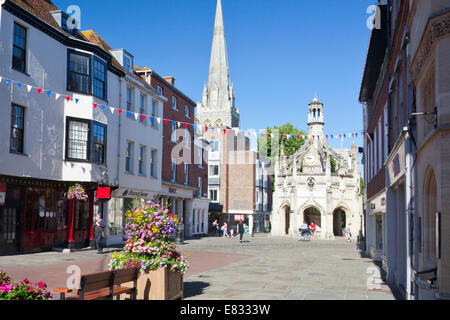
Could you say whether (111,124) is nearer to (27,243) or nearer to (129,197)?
(129,197)

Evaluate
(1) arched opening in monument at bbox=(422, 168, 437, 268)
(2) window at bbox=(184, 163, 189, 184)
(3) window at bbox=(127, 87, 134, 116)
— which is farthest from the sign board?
(2) window at bbox=(184, 163, 189, 184)

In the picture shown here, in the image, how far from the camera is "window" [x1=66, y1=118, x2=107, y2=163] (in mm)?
22984

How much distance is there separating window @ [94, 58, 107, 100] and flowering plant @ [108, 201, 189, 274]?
1562cm

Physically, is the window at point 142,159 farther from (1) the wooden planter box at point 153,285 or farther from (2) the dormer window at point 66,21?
(1) the wooden planter box at point 153,285

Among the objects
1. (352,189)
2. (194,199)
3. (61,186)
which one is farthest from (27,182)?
(352,189)

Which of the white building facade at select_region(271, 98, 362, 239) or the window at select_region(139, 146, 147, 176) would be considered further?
the white building facade at select_region(271, 98, 362, 239)

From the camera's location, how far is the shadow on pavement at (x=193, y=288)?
1111cm

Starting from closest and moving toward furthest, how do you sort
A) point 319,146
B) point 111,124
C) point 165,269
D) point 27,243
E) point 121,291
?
point 121,291
point 165,269
point 27,243
point 111,124
point 319,146

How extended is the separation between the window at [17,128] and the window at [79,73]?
353 cm

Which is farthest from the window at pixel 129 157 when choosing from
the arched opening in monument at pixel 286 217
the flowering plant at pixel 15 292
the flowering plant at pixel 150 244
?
the arched opening in monument at pixel 286 217

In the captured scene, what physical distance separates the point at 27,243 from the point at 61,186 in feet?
10.8

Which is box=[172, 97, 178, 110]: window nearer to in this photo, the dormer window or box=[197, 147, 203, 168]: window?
box=[197, 147, 203, 168]: window

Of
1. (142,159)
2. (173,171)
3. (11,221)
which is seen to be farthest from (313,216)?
(11,221)

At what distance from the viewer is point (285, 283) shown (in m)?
13.2
